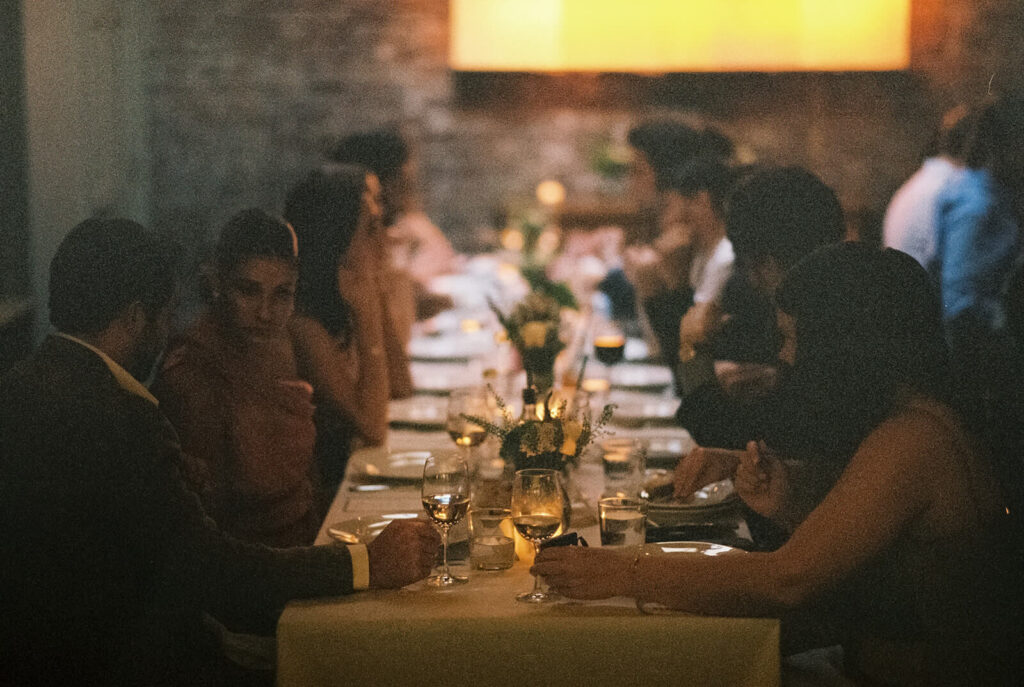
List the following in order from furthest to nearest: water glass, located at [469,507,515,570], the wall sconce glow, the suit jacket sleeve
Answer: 1. the wall sconce glow
2. water glass, located at [469,507,515,570]
3. the suit jacket sleeve

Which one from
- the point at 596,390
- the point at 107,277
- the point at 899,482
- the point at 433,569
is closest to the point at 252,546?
the point at 433,569

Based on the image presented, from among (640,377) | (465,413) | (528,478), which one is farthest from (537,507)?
(640,377)

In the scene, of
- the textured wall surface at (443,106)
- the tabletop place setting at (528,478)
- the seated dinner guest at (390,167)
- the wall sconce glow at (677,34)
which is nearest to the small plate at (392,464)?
the tabletop place setting at (528,478)

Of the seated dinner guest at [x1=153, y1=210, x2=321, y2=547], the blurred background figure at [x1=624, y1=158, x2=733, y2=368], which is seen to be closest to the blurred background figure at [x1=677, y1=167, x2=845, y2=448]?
the blurred background figure at [x1=624, y1=158, x2=733, y2=368]

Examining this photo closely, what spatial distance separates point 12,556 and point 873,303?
1.30 meters

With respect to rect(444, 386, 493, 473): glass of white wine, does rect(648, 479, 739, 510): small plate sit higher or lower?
lower

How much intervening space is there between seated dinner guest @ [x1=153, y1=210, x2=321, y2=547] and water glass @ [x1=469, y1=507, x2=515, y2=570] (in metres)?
0.57

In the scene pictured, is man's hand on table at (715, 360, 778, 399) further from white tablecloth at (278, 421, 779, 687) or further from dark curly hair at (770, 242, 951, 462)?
white tablecloth at (278, 421, 779, 687)

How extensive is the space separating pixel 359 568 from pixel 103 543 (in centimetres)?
36

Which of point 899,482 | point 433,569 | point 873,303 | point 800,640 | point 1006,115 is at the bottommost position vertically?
point 800,640

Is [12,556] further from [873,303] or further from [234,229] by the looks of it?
[873,303]

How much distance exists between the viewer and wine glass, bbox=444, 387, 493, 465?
232 cm

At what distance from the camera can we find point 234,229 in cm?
236

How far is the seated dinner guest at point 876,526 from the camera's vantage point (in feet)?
4.98
